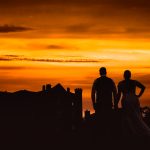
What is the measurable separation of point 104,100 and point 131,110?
98 centimetres

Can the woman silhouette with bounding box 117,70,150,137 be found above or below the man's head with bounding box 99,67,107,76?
below

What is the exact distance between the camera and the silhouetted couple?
2639cm

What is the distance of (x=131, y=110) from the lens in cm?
2670

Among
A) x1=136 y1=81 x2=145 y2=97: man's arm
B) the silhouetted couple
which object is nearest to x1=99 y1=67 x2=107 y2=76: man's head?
the silhouetted couple

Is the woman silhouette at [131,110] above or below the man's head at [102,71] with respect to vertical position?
below

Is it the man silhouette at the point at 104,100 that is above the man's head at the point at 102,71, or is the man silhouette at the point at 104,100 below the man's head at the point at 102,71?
below

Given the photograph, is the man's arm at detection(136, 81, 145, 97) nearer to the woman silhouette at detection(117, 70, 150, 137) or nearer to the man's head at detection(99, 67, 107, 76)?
the woman silhouette at detection(117, 70, 150, 137)

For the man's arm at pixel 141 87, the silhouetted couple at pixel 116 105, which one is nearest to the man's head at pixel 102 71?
the silhouetted couple at pixel 116 105

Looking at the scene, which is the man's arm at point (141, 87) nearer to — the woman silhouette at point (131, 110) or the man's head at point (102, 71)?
the woman silhouette at point (131, 110)

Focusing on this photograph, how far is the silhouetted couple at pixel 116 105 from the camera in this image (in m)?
26.4

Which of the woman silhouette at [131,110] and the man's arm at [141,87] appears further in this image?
the woman silhouette at [131,110]

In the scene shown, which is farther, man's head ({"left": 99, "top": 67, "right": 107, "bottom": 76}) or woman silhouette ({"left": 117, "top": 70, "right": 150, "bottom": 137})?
woman silhouette ({"left": 117, "top": 70, "right": 150, "bottom": 137})

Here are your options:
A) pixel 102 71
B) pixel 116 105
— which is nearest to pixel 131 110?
pixel 116 105

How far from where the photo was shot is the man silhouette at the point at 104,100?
86.9 ft
